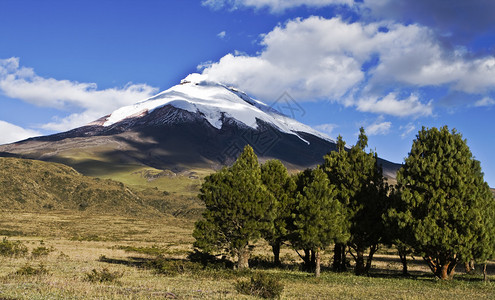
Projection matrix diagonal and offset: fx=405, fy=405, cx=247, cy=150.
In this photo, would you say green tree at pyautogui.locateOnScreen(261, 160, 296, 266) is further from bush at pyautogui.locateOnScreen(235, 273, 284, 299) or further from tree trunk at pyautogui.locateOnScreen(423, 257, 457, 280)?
bush at pyautogui.locateOnScreen(235, 273, 284, 299)

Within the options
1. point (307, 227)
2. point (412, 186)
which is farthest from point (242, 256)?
point (412, 186)

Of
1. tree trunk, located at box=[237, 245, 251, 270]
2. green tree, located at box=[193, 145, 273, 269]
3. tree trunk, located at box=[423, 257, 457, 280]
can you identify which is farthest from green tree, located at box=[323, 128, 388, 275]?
tree trunk, located at box=[237, 245, 251, 270]

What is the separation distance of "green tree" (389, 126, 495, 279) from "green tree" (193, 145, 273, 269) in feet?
35.2

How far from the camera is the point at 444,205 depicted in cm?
2956

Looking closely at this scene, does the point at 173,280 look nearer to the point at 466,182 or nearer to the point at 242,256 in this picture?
the point at 242,256

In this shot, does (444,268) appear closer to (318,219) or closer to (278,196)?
(318,219)

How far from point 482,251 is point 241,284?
17.8m

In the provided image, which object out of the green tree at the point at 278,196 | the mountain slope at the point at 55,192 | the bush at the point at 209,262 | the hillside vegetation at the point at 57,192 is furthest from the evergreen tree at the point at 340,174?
the mountain slope at the point at 55,192

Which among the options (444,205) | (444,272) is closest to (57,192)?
(444,272)

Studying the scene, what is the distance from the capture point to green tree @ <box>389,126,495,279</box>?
28.6 meters

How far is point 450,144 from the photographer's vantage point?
1232 inches

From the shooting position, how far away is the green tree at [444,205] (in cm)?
2858

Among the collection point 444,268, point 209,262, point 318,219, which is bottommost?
point 209,262

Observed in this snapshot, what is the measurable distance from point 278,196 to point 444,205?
14.9 metres
